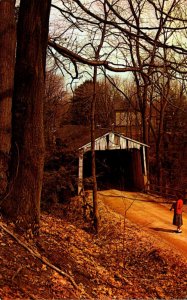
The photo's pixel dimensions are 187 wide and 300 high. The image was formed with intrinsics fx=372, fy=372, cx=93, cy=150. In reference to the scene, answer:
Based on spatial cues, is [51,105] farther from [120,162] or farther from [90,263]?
[90,263]

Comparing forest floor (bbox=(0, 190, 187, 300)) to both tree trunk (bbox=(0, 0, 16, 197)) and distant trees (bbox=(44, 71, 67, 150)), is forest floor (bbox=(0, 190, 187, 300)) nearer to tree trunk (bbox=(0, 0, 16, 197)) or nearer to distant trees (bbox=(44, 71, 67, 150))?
tree trunk (bbox=(0, 0, 16, 197))

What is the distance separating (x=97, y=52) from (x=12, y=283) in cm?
1228

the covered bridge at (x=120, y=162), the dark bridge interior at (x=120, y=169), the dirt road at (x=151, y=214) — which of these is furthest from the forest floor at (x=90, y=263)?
the dark bridge interior at (x=120, y=169)

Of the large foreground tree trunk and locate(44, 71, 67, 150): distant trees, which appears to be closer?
the large foreground tree trunk

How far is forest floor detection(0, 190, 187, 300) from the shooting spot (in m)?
5.27

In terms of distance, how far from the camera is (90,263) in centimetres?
748

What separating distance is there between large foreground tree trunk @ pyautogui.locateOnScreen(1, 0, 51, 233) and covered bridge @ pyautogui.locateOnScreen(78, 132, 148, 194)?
601 inches

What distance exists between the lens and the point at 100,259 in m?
8.45

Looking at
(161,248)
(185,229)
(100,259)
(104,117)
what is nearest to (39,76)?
(100,259)

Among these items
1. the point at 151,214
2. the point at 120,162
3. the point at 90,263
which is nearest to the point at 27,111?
the point at 90,263

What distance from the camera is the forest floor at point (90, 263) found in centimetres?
527

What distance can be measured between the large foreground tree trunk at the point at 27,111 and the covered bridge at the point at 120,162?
15.3 m

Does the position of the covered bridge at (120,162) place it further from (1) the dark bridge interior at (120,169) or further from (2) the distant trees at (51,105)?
(2) the distant trees at (51,105)

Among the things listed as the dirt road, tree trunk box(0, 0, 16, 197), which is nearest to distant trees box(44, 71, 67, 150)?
the dirt road
